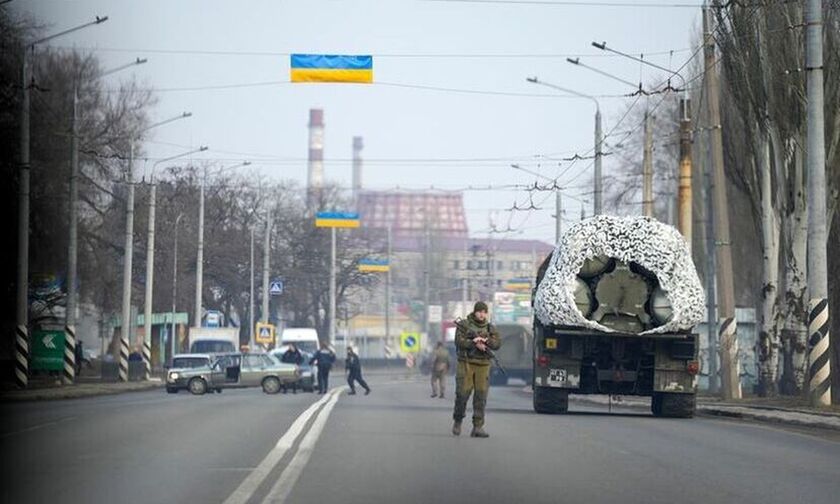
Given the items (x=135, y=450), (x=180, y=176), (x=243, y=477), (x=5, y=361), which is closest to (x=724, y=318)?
(x=5, y=361)

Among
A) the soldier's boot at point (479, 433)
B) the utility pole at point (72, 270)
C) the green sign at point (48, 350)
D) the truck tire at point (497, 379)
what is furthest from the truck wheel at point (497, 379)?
the soldier's boot at point (479, 433)

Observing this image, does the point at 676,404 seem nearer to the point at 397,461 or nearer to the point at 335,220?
the point at 397,461

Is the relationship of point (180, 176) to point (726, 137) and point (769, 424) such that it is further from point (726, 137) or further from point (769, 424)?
point (769, 424)

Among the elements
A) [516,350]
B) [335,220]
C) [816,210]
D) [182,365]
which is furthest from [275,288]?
[816,210]

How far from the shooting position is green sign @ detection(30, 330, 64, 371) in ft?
164

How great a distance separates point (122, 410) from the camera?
31469 millimetres

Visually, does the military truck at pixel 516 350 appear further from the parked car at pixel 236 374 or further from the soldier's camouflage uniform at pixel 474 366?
the soldier's camouflage uniform at pixel 474 366

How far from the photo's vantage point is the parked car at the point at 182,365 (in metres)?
55.4

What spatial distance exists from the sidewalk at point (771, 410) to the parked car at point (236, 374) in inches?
599

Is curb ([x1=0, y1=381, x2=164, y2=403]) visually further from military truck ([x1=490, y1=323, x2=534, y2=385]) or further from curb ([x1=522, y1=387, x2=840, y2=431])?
military truck ([x1=490, y1=323, x2=534, y2=385])

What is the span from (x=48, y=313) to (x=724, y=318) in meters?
29.5

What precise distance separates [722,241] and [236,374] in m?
23.0

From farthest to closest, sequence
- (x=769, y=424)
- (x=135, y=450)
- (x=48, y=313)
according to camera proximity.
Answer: (x=48, y=313) < (x=769, y=424) < (x=135, y=450)

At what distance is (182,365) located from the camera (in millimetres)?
56812
